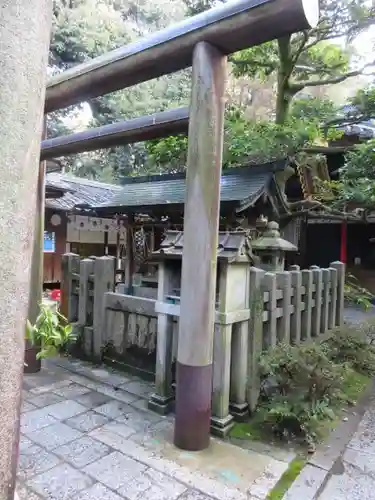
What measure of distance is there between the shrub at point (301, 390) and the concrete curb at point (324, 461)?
18cm

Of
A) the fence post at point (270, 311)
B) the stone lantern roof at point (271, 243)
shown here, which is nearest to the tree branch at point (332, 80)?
the stone lantern roof at point (271, 243)

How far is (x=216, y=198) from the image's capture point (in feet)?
9.62

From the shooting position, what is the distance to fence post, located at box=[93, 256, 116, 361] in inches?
201

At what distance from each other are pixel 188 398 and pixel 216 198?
162cm

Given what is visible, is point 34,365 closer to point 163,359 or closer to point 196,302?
point 163,359

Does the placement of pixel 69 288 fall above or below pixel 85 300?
above

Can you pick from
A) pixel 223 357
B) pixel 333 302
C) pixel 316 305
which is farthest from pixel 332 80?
pixel 223 357

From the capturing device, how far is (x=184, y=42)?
289cm

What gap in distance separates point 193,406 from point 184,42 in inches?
114

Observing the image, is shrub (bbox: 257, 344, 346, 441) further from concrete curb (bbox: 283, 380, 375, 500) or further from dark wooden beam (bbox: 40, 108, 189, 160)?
dark wooden beam (bbox: 40, 108, 189, 160)

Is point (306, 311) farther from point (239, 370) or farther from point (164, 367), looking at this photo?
point (164, 367)

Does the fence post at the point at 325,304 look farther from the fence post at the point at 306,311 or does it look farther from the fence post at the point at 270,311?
the fence post at the point at 270,311

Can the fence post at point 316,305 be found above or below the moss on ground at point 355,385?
above

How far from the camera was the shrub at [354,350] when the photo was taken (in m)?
5.12
